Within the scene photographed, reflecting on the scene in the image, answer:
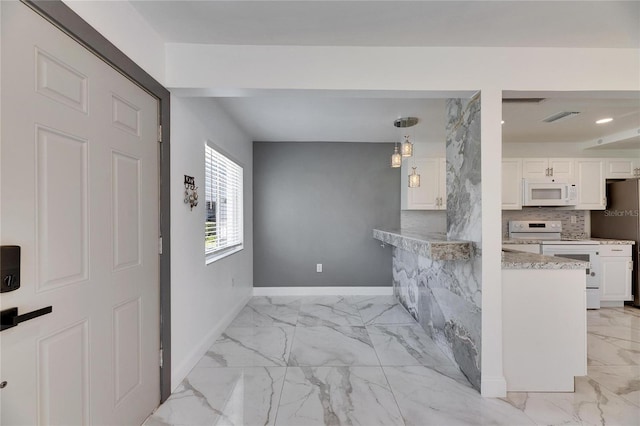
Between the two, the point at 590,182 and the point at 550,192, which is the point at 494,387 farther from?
the point at 590,182

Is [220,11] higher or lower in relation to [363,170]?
higher

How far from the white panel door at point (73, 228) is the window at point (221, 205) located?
1044 millimetres

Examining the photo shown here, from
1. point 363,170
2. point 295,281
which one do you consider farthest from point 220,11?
point 295,281

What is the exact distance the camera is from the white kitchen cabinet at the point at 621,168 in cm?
418

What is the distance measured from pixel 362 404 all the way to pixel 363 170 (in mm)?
3282

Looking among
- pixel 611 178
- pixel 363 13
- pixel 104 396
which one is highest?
pixel 363 13

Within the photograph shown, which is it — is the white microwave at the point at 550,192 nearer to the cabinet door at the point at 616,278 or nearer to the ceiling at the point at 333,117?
the cabinet door at the point at 616,278

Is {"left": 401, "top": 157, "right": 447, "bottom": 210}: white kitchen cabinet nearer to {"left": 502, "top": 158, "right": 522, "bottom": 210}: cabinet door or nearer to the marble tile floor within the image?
{"left": 502, "top": 158, "right": 522, "bottom": 210}: cabinet door

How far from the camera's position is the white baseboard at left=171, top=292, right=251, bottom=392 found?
→ 2075 millimetres

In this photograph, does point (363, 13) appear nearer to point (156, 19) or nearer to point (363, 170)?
point (156, 19)

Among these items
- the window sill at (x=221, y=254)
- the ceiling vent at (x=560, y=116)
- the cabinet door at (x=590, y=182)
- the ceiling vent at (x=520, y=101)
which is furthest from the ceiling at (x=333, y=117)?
the cabinet door at (x=590, y=182)

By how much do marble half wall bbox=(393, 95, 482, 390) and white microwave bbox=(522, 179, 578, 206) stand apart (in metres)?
2.57

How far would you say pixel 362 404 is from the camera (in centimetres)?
189

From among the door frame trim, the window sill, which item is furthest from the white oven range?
the door frame trim
